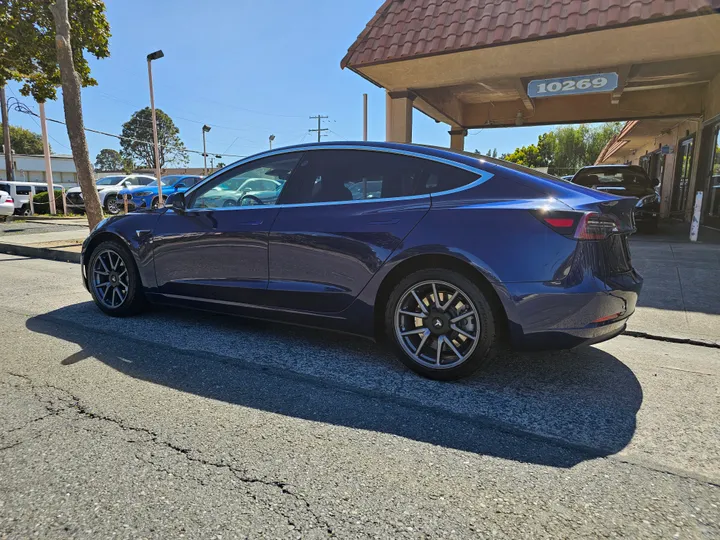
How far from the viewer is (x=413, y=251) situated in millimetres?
3180

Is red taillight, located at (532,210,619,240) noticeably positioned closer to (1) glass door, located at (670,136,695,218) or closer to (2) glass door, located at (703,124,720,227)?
(2) glass door, located at (703,124,720,227)

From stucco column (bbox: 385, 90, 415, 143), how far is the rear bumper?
852cm

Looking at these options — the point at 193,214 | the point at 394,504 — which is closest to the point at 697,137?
the point at 193,214

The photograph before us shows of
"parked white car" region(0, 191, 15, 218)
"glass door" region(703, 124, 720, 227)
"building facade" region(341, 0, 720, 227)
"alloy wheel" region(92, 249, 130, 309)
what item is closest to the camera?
"alloy wheel" region(92, 249, 130, 309)

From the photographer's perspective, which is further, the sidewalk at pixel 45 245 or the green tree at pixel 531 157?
the green tree at pixel 531 157

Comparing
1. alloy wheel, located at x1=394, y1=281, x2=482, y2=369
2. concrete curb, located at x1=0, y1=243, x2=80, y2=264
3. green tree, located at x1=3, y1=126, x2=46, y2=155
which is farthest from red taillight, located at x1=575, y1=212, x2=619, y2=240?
green tree, located at x1=3, y1=126, x2=46, y2=155

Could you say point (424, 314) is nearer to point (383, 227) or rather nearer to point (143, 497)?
point (383, 227)

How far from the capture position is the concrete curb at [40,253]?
8998mm

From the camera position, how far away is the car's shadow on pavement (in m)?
2.53

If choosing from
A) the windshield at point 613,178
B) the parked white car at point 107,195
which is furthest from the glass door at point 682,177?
the parked white car at point 107,195

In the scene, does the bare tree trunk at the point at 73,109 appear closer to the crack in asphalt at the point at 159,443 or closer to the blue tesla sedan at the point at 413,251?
the blue tesla sedan at the point at 413,251

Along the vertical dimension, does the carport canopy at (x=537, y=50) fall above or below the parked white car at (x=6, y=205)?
above

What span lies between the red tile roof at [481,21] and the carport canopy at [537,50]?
0.02m

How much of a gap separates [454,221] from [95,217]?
985 centimetres
